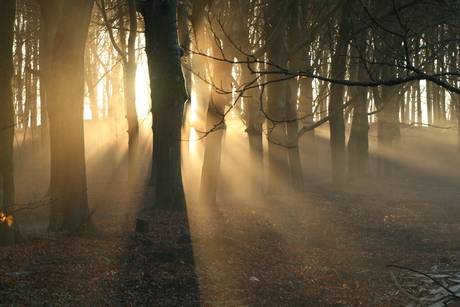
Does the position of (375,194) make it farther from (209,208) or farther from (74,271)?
(74,271)

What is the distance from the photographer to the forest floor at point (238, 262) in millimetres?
6309

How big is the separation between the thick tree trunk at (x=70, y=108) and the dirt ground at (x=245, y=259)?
0.61m

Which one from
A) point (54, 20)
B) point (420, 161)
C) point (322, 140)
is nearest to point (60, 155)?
point (54, 20)

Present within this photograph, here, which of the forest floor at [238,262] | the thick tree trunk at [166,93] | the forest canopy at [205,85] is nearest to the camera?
the forest floor at [238,262]

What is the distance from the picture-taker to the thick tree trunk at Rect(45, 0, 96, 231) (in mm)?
9062

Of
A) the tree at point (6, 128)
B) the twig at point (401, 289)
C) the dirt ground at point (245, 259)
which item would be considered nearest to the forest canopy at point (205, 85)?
the tree at point (6, 128)

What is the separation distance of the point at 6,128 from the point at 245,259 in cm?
459

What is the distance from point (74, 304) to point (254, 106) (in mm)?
11738

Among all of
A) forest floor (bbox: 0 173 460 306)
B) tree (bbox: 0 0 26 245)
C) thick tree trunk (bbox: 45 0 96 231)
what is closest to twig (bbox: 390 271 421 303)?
forest floor (bbox: 0 173 460 306)

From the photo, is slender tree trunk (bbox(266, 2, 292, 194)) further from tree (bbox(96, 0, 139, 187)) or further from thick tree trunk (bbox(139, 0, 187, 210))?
tree (bbox(96, 0, 139, 187))

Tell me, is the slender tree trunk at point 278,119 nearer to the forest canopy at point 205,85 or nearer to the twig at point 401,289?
the forest canopy at point 205,85

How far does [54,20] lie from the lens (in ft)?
43.4

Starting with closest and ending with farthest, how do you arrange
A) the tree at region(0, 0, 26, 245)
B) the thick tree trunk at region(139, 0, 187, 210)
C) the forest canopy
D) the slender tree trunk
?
the tree at region(0, 0, 26, 245) → the forest canopy → the thick tree trunk at region(139, 0, 187, 210) → the slender tree trunk

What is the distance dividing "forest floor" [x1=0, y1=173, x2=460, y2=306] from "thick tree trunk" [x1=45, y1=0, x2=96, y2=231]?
2.05 ft
